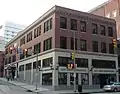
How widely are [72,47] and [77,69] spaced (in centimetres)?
420

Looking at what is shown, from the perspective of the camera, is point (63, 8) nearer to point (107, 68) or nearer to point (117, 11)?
point (107, 68)

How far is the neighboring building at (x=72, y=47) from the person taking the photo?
42.0 metres

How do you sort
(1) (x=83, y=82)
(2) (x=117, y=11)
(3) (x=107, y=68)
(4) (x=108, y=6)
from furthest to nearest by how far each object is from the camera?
(4) (x=108, y=6), (2) (x=117, y=11), (3) (x=107, y=68), (1) (x=83, y=82)

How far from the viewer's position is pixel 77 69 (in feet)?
143

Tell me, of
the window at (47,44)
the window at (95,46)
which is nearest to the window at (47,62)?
the window at (47,44)

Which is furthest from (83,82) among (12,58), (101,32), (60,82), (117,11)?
(12,58)

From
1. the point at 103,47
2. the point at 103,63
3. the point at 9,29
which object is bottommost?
the point at 103,63

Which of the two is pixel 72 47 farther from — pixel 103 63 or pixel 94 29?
pixel 103 63

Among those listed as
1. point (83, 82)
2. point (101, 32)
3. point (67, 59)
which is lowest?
point (83, 82)

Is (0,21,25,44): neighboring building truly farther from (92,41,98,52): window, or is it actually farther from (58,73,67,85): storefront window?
(58,73,67,85): storefront window

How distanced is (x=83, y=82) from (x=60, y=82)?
5.28 m

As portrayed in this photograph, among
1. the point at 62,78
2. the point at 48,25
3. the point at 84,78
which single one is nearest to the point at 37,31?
the point at 48,25

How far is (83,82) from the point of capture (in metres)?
44.0

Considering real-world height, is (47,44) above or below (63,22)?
below
